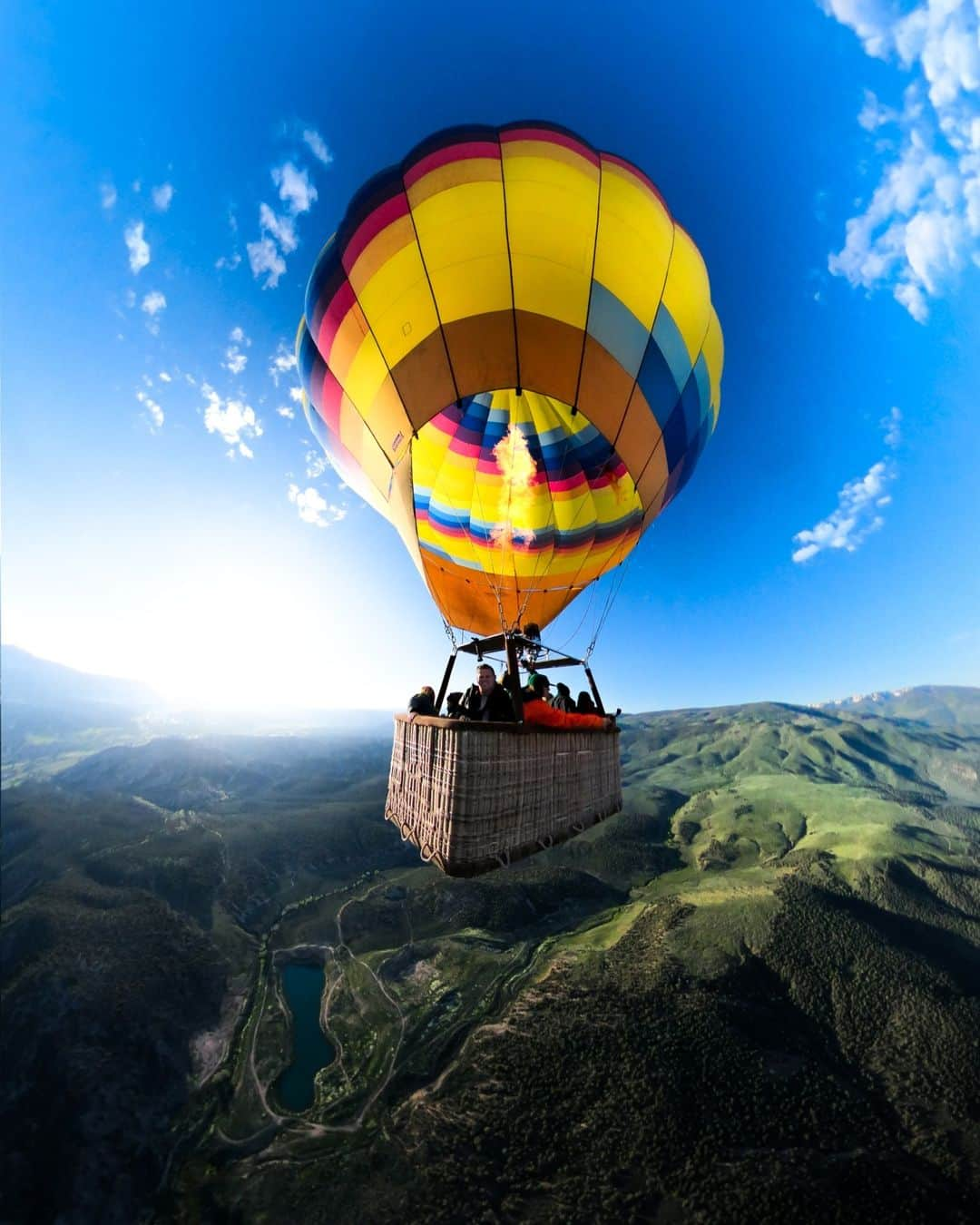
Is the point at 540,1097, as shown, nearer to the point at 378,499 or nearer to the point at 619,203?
the point at 378,499

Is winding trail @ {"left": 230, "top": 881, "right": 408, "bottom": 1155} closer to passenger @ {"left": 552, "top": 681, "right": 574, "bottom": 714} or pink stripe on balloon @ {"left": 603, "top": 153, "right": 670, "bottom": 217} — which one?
passenger @ {"left": 552, "top": 681, "right": 574, "bottom": 714}

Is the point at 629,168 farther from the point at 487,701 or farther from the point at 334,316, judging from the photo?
the point at 487,701

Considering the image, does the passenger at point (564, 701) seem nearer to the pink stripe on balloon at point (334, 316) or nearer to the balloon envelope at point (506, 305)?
the balloon envelope at point (506, 305)

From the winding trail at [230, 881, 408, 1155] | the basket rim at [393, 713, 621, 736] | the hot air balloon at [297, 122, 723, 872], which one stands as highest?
the hot air balloon at [297, 122, 723, 872]

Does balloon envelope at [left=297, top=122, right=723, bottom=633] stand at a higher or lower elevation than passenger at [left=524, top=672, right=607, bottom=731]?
higher

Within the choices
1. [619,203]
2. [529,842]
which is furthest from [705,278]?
[529,842]

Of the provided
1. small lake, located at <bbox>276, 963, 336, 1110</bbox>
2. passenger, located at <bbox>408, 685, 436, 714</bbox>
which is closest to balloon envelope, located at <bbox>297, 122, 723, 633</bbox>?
passenger, located at <bbox>408, 685, 436, 714</bbox>

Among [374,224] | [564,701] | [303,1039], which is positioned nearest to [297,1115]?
[303,1039]

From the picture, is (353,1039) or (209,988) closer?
(353,1039)
